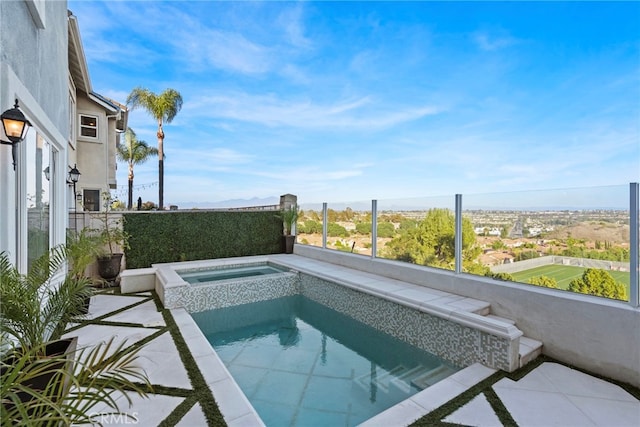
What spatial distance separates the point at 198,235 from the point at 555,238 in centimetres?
894

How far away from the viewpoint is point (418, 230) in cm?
665

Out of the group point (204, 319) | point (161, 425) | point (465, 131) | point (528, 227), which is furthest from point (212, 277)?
point (465, 131)

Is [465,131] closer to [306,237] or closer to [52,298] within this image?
[306,237]

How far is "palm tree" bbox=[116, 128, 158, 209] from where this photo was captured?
30.0 m

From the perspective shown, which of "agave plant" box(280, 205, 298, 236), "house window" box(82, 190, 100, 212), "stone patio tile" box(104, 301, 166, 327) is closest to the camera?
"stone patio tile" box(104, 301, 166, 327)

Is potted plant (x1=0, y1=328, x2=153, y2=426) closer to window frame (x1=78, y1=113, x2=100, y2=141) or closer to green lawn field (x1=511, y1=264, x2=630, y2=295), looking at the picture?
green lawn field (x1=511, y1=264, x2=630, y2=295)

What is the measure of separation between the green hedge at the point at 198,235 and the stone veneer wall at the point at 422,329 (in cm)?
432

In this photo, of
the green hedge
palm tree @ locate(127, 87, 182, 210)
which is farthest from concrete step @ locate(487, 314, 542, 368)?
palm tree @ locate(127, 87, 182, 210)

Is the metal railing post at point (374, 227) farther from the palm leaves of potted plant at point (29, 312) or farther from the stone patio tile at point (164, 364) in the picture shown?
the palm leaves of potted plant at point (29, 312)

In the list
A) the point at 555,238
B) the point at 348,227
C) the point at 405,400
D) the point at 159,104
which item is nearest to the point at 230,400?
the point at 405,400

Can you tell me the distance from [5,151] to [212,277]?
216 inches

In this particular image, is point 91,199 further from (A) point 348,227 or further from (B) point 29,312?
(B) point 29,312

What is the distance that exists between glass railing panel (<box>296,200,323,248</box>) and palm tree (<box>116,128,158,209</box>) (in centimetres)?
2596

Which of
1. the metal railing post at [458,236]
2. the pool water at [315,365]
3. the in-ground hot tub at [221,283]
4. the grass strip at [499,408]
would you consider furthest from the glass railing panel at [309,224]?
the grass strip at [499,408]
